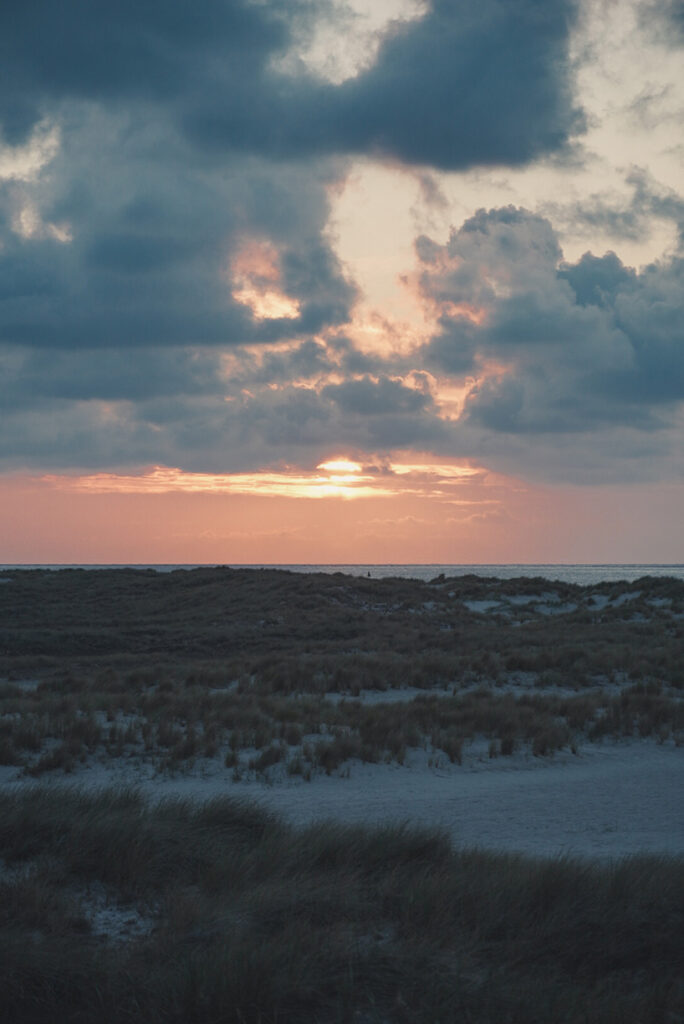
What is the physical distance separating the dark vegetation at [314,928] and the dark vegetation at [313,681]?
491 centimetres

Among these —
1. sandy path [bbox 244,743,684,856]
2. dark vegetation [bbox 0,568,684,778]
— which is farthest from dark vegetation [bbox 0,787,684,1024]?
dark vegetation [bbox 0,568,684,778]

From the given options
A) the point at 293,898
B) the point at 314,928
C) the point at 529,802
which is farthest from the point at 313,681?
the point at 314,928

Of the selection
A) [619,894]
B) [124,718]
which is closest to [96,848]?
[619,894]

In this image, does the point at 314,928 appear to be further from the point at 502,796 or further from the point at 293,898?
the point at 502,796

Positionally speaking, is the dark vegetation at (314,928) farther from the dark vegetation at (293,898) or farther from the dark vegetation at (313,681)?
the dark vegetation at (313,681)

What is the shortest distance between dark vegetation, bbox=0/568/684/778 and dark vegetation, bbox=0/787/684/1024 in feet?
16.1

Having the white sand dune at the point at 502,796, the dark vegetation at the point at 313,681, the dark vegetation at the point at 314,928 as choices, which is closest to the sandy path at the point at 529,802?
the white sand dune at the point at 502,796

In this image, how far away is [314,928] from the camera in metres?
4.96

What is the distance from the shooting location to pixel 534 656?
21.5 metres

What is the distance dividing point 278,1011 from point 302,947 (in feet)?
1.83

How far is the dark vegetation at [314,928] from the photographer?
4.16 meters

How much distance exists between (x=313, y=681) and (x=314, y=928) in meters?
14.0

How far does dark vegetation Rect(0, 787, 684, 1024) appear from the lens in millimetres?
4156

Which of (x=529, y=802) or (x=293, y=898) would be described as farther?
(x=529, y=802)
